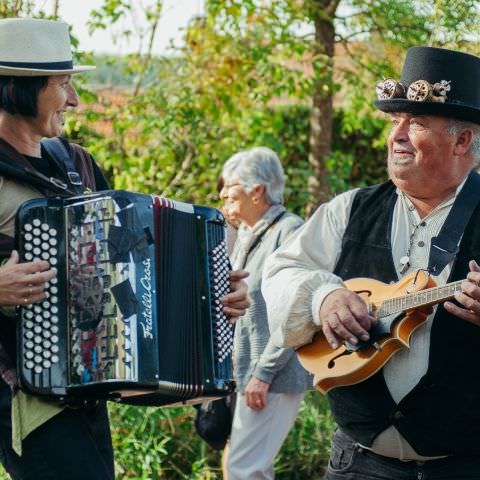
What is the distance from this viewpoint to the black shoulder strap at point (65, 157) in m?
4.04

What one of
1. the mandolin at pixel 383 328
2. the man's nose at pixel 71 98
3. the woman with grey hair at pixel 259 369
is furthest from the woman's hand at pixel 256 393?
the man's nose at pixel 71 98

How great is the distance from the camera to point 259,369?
5965 millimetres

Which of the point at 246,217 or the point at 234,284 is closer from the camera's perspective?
the point at 234,284

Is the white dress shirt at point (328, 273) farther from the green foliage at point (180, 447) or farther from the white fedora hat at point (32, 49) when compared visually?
the green foliage at point (180, 447)

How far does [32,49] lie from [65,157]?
395mm

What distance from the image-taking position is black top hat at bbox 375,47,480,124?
4.00 meters

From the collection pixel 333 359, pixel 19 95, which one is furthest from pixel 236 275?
pixel 19 95

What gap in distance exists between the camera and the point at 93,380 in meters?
3.74

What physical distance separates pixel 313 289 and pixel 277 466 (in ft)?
10.7

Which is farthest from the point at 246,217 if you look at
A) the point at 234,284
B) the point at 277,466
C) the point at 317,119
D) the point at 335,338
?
the point at 317,119

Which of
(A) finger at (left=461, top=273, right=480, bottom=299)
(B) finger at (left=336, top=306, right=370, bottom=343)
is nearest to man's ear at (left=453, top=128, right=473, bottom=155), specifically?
(A) finger at (left=461, top=273, right=480, bottom=299)

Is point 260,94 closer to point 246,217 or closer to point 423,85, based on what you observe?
point 246,217

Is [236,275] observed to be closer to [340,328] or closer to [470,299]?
[340,328]

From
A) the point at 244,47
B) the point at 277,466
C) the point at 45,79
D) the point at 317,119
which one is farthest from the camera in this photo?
the point at 317,119
